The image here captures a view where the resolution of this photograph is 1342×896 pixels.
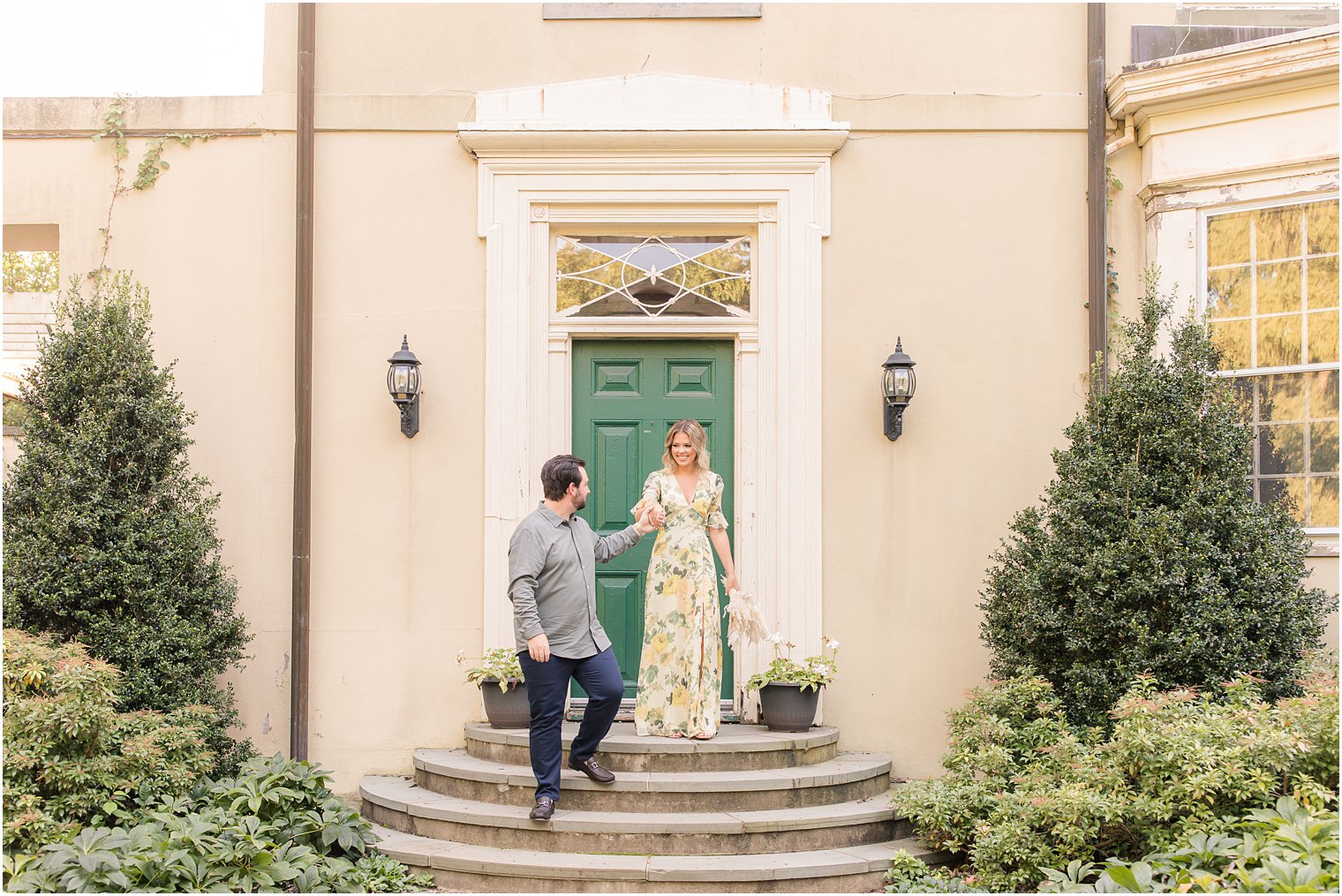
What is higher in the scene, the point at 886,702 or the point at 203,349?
the point at 203,349

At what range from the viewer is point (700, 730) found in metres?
5.65

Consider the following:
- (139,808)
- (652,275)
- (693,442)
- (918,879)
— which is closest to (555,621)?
(693,442)

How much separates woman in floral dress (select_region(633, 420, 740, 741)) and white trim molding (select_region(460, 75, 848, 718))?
25.3 inches

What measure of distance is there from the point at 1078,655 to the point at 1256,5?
4237 millimetres

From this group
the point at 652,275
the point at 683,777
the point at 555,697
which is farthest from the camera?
the point at 652,275

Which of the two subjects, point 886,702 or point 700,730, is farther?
point 886,702

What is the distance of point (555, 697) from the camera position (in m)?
4.96

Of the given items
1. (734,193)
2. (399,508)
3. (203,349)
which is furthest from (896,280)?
(203,349)

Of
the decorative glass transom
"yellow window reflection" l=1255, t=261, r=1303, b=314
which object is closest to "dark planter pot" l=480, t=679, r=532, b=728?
the decorative glass transom

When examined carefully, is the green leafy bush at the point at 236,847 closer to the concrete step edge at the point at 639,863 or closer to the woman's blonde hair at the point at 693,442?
the concrete step edge at the point at 639,863

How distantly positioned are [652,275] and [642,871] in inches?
139

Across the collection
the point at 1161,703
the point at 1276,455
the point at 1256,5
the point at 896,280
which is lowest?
the point at 1161,703

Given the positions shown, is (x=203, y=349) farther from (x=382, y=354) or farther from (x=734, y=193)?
(x=734, y=193)

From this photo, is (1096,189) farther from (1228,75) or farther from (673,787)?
(673,787)
